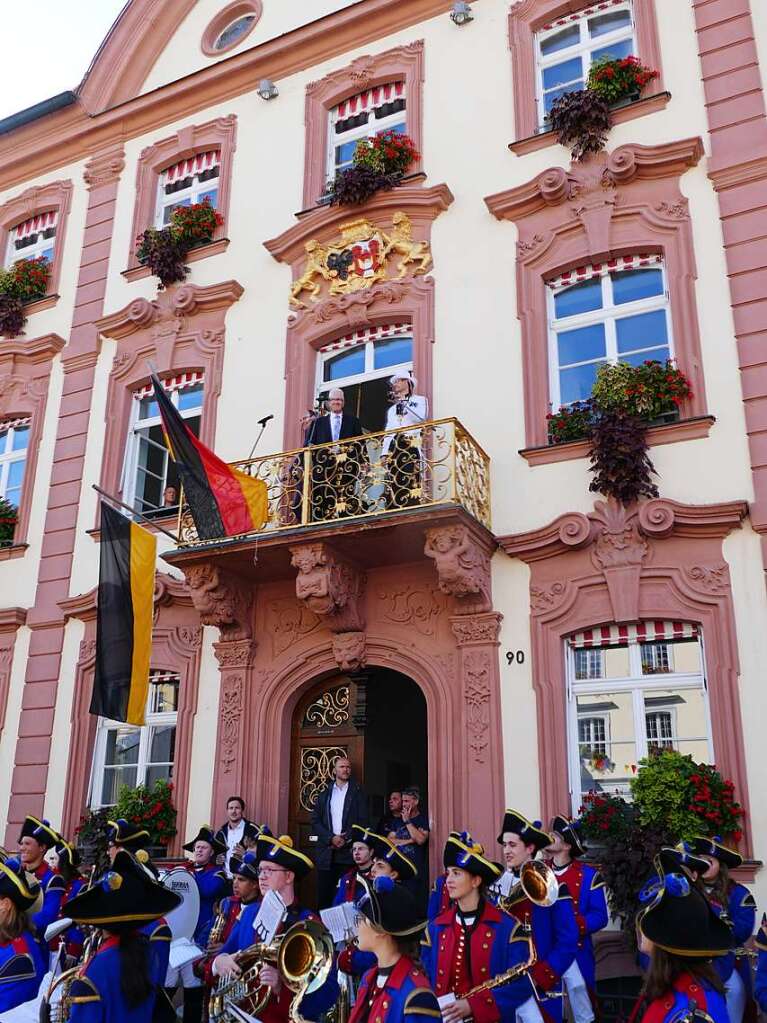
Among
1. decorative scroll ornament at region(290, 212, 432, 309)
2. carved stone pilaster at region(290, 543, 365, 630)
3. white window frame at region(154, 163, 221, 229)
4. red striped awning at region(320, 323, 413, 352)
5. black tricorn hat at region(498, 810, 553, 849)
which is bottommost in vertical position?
black tricorn hat at region(498, 810, 553, 849)

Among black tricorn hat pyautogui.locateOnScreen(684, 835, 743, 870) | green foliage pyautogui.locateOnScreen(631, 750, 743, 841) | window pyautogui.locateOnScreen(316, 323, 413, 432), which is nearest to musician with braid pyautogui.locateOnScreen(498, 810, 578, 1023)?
black tricorn hat pyautogui.locateOnScreen(684, 835, 743, 870)

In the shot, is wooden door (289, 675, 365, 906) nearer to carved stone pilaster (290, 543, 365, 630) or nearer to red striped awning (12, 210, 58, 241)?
carved stone pilaster (290, 543, 365, 630)

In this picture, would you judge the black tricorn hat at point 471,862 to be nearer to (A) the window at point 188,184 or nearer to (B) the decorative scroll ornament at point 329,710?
(B) the decorative scroll ornament at point 329,710

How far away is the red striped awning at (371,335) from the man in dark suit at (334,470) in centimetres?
186

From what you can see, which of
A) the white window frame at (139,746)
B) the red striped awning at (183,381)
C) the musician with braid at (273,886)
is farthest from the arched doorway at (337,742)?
the red striped awning at (183,381)

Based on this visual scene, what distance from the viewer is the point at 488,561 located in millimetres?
10438

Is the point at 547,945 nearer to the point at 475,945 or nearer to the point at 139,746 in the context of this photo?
the point at 475,945

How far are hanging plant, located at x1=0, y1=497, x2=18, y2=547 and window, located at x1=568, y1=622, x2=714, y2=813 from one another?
835 cm

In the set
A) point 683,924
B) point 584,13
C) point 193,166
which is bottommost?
point 683,924

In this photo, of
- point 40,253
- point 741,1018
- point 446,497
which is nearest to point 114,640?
point 446,497

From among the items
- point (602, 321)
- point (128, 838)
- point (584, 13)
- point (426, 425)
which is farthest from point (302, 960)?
point (584, 13)

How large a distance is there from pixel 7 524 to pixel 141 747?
4.20 metres

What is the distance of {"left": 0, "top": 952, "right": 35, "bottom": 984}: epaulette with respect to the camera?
17.4 ft

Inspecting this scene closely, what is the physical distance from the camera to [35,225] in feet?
55.0
